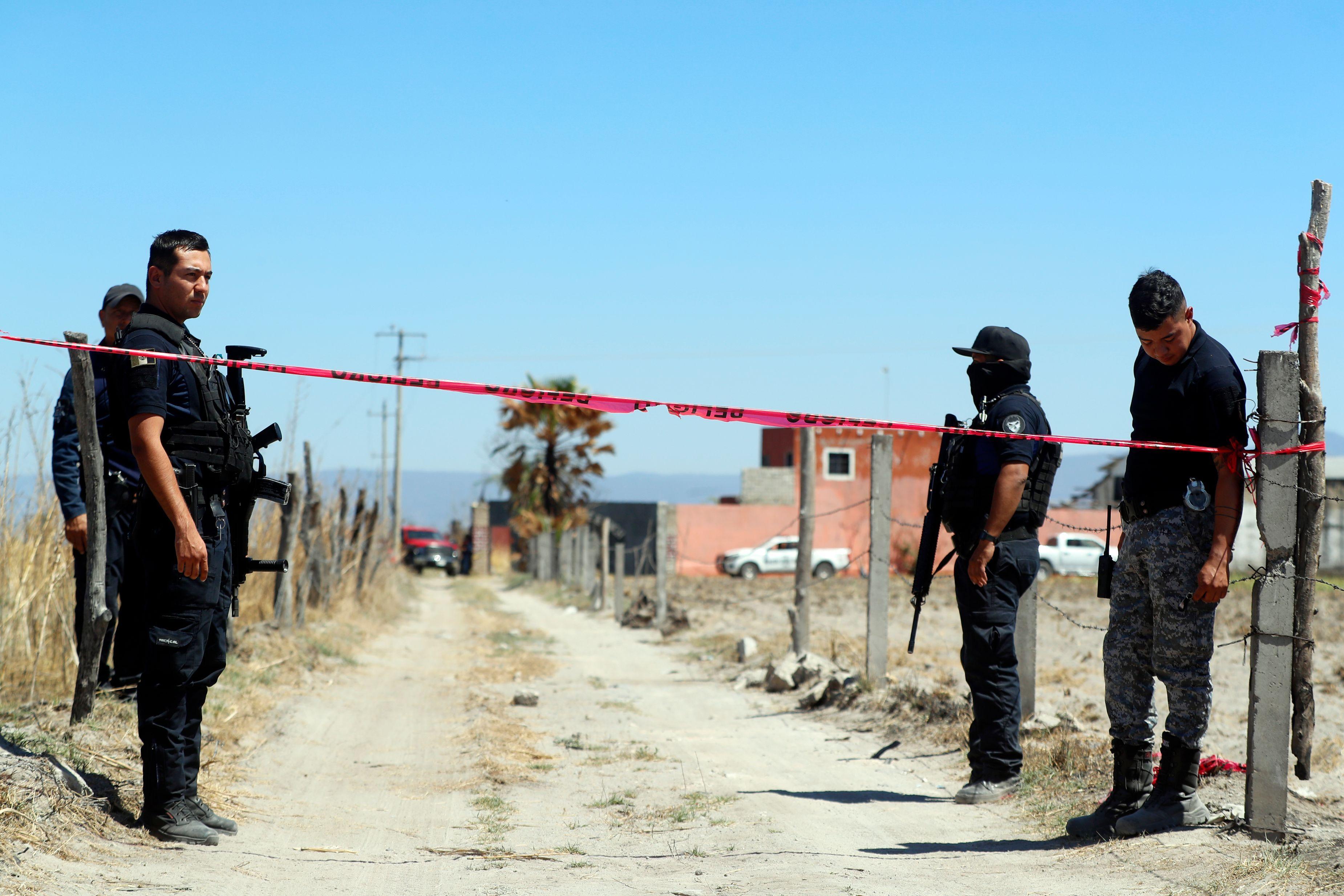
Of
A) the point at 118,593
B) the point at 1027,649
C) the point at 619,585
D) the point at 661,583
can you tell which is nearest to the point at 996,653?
the point at 1027,649

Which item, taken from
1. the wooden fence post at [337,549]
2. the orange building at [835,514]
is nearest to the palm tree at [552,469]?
the orange building at [835,514]

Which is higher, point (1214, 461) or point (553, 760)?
point (1214, 461)

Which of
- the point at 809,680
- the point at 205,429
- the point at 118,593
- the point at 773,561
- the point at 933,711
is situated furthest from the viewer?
the point at 773,561

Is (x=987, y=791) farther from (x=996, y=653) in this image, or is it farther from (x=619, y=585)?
(x=619, y=585)

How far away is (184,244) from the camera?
13.2 ft

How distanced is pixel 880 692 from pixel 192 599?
16.2 feet

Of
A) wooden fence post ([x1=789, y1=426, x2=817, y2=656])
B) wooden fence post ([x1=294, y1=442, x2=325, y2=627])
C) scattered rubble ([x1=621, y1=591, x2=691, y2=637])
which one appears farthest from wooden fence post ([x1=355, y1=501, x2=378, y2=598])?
wooden fence post ([x1=789, y1=426, x2=817, y2=656])

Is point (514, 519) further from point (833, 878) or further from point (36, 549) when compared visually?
point (833, 878)

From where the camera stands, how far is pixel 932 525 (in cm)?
521

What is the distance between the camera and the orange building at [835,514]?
3378 cm

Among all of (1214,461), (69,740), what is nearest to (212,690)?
(69,740)

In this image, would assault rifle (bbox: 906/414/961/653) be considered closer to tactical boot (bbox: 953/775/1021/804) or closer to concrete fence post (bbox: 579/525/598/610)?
tactical boot (bbox: 953/775/1021/804)

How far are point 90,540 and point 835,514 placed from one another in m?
29.2

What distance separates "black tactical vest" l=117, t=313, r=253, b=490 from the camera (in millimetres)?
3900
